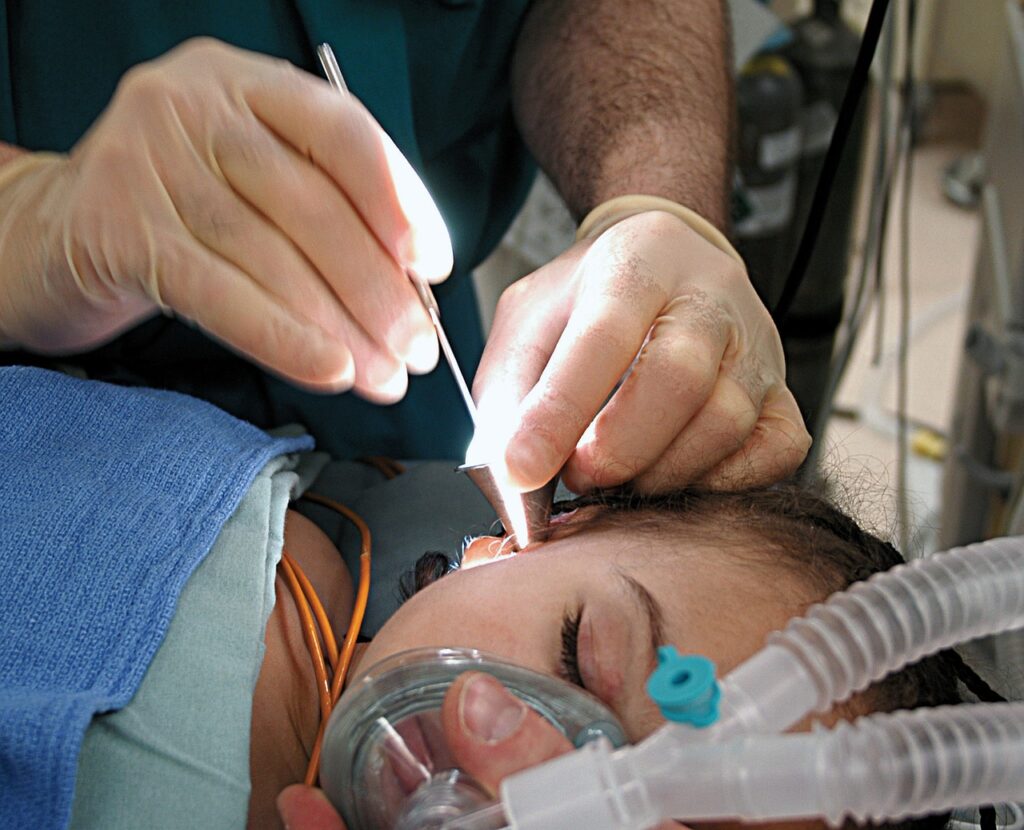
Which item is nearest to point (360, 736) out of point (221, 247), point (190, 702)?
point (190, 702)

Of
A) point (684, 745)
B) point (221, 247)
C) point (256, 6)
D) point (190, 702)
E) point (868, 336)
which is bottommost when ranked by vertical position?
point (868, 336)

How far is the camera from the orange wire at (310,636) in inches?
38.6

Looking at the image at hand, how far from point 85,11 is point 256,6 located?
199mm

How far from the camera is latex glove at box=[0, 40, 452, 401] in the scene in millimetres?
938

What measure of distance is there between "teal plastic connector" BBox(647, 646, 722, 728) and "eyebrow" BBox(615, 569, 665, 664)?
0.23 meters

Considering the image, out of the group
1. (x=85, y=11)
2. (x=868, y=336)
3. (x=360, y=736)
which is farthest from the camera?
(x=868, y=336)

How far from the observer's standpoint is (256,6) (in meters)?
1.32

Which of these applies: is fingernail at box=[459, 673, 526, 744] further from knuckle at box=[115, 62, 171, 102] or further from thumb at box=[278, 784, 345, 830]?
knuckle at box=[115, 62, 171, 102]

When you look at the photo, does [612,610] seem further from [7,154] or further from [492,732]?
[7,154]

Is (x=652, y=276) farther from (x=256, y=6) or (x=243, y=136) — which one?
(x=256, y=6)

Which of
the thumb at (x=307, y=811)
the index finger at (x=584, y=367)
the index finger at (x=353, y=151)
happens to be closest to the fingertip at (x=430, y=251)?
the index finger at (x=353, y=151)

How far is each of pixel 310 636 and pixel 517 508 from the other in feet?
0.76

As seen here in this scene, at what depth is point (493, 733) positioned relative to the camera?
0.76 metres

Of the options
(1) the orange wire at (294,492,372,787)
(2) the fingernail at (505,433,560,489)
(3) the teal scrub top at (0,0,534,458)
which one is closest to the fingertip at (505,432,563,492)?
(2) the fingernail at (505,433,560,489)
